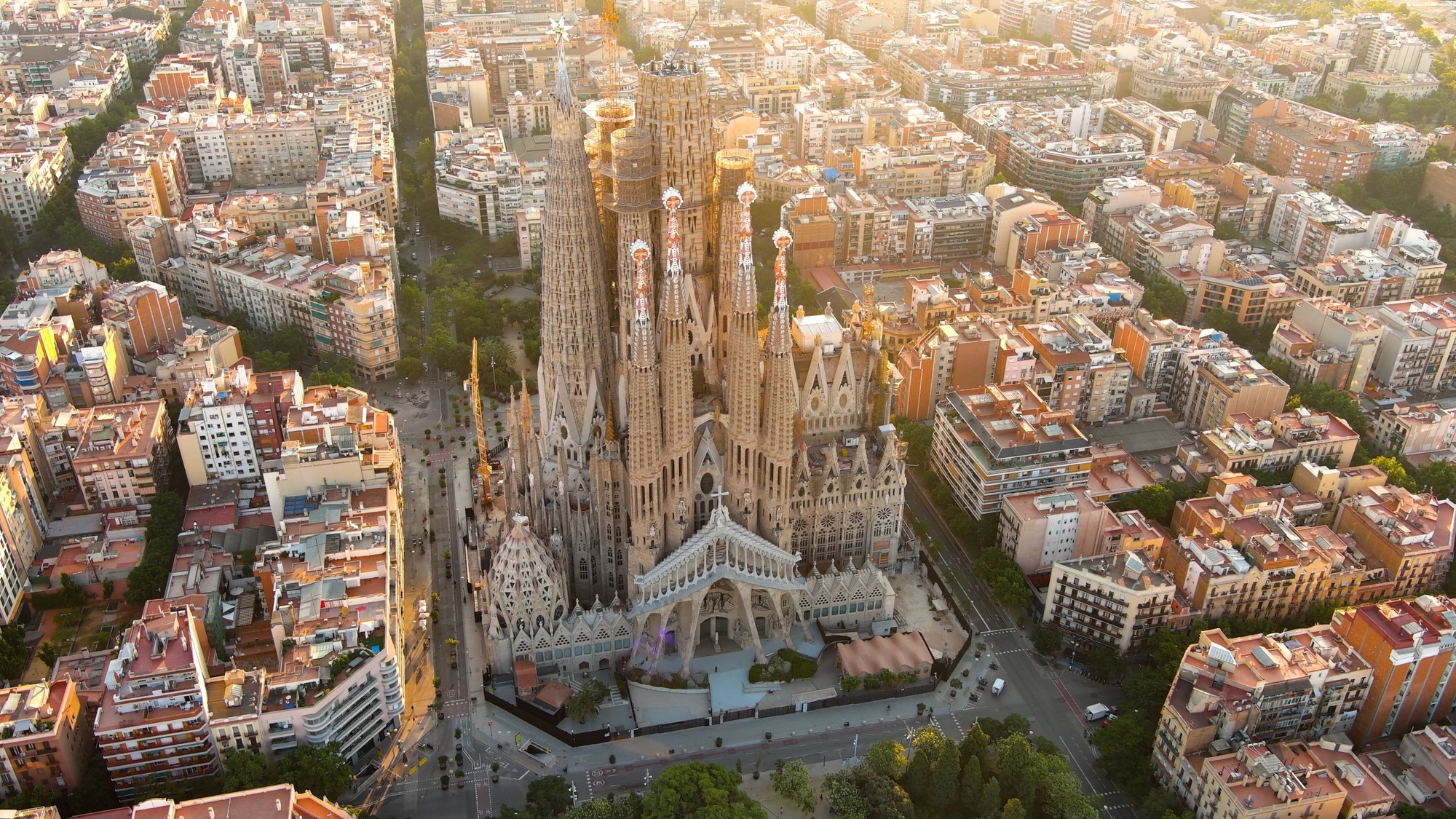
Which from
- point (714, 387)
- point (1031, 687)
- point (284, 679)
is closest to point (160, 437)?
point (284, 679)

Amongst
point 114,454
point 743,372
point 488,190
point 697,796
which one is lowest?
point 697,796

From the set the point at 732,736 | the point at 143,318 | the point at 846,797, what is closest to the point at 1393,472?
the point at 846,797

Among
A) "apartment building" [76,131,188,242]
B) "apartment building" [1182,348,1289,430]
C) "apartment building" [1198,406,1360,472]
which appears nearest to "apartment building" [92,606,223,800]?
"apartment building" [1198,406,1360,472]

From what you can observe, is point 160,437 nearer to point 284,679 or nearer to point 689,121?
point 284,679

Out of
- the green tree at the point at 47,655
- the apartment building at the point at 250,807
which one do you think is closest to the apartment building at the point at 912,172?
the green tree at the point at 47,655

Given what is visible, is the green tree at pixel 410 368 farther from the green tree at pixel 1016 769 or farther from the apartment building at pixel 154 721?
the green tree at pixel 1016 769

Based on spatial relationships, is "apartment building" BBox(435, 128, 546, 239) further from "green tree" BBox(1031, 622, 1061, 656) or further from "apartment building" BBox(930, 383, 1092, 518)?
"green tree" BBox(1031, 622, 1061, 656)

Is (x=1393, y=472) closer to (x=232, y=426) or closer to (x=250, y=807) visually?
(x=250, y=807)
